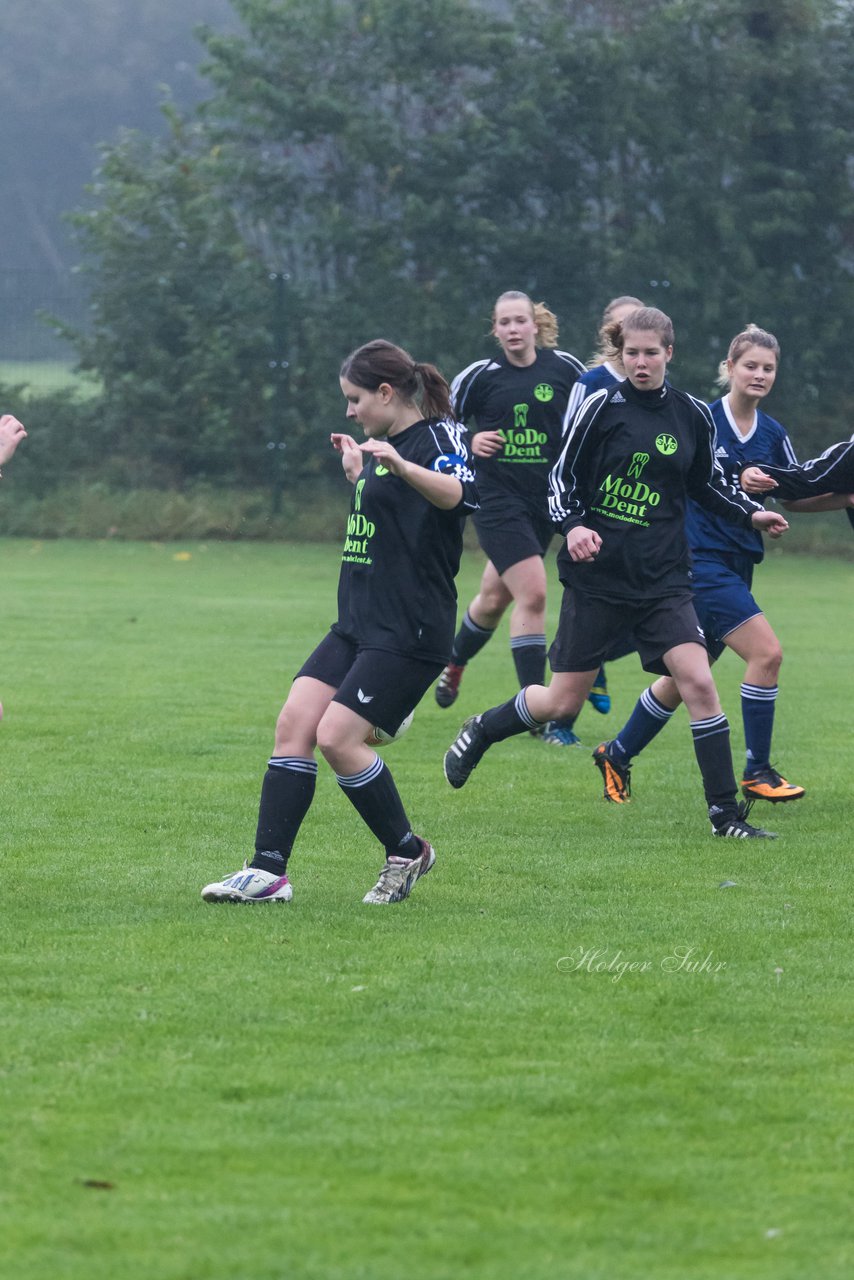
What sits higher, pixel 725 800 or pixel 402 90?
pixel 402 90

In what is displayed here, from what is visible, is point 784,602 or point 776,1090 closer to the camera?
A: point 776,1090

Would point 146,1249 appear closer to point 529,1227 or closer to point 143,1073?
point 529,1227

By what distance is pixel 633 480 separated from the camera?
6988 mm

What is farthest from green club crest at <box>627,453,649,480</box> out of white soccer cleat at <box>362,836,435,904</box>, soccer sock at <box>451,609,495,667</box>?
soccer sock at <box>451,609,495,667</box>

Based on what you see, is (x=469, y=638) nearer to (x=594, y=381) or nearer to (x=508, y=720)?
(x=594, y=381)

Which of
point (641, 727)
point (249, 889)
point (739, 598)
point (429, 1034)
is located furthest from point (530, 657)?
point (429, 1034)

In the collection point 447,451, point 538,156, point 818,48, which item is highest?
point 818,48

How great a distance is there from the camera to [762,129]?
23719 mm

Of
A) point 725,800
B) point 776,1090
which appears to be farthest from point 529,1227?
point 725,800

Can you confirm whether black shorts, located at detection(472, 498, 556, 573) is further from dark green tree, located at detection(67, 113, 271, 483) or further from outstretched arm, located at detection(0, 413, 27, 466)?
dark green tree, located at detection(67, 113, 271, 483)

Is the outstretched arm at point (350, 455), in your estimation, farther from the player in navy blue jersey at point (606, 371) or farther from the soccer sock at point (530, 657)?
the soccer sock at point (530, 657)

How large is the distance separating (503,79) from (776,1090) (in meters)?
22.0

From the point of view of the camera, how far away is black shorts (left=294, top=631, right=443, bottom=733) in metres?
5.61

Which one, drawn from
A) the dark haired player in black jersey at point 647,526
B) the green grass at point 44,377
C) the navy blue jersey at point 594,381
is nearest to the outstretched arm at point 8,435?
the dark haired player in black jersey at point 647,526
